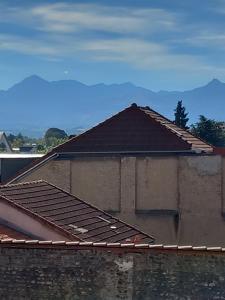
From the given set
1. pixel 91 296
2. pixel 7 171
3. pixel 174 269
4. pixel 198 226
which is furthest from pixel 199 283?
pixel 7 171

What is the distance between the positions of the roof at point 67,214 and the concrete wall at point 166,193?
21.8 feet

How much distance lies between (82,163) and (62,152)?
0.97 m

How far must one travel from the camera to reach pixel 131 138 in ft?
93.7

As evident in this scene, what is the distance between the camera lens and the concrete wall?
27312mm

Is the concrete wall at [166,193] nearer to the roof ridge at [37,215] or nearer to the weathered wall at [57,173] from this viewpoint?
the weathered wall at [57,173]

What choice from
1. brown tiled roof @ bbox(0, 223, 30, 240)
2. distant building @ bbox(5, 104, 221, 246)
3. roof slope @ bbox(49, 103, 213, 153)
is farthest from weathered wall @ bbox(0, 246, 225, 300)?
roof slope @ bbox(49, 103, 213, 153)

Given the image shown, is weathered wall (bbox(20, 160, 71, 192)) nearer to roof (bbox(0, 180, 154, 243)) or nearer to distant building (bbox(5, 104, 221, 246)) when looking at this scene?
distant building (bbox(5, 104, 221, 246))

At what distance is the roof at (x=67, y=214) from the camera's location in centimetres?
1792

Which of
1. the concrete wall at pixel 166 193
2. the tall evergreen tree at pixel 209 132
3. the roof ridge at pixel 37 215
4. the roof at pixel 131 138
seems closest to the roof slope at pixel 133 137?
the roof at pixel 131 138

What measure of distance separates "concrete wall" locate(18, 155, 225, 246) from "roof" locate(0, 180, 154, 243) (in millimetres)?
6645

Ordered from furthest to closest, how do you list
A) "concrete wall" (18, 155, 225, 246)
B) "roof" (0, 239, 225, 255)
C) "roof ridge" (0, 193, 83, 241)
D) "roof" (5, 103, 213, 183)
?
"roof" (5, 103, 213, 183) → "concrete wall" (18, 155, 225, 246) → "roof ridge" (0, 193, 83, 241) → "roof" (0, 239, 225, 255)

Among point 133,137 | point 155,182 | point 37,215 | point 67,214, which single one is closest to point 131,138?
point 133,137

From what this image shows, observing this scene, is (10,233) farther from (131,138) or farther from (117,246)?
(131,138)

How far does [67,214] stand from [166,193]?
29.1ft
